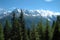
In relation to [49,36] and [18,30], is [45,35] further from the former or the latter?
[18,30]

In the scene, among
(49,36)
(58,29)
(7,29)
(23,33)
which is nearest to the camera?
(58,29)

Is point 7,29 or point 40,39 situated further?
point 7,29

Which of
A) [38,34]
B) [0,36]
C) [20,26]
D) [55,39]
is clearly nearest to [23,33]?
[20,26]

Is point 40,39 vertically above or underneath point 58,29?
underneath

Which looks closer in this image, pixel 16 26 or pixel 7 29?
pixel 16 26

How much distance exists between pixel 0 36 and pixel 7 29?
19.9 meters

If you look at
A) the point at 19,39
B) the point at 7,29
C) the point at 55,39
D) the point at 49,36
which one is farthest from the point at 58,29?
the point at 7,29

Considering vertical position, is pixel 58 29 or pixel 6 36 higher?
pixel 58 29

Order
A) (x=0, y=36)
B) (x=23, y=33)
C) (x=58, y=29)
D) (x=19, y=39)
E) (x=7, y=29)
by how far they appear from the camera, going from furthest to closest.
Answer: (x=7, y=29)
(x=23, y=33)
(x=19, y=39)
(x=0, y=36)
(x=58, y=29)

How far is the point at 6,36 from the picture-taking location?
7431 centimetres

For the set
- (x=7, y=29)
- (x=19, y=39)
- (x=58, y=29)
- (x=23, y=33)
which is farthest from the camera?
(x=7, y=29)

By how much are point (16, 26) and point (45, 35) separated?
34.5 feet

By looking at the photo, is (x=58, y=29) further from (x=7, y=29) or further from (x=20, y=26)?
(x=7, y=29)

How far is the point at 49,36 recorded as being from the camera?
6119 centimetres
